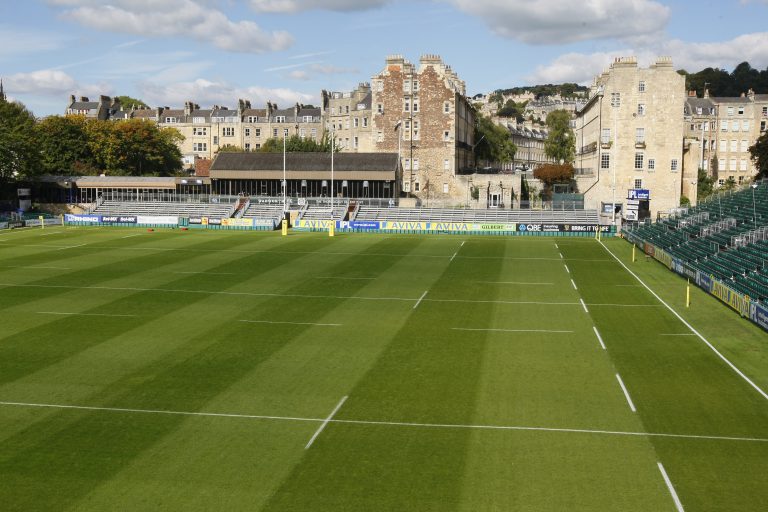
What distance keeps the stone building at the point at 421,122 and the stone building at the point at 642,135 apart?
20.4 m

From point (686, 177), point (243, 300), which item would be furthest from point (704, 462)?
point (686, 177)

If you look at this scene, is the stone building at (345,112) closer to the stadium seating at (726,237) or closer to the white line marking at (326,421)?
the stadium seating at (726,237)

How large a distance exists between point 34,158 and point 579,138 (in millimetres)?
77167

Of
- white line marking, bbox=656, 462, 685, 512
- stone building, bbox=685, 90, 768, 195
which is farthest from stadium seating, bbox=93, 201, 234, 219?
stone building, bbox=685, 90, 768, 195

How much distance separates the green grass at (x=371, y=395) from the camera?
55.8ft

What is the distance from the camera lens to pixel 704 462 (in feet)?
60.5

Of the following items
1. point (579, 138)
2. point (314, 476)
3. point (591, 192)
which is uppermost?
point (579, 138)

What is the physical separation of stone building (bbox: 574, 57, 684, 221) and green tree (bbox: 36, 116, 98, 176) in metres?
70.0

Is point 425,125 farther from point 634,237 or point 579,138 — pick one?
point 634,237

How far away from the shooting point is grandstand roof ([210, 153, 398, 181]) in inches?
3666

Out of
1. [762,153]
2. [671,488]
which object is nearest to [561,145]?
[762,153]

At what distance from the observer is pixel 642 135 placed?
291 feet

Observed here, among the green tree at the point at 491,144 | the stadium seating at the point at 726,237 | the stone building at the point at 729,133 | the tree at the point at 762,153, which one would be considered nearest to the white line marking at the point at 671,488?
the stadium seating at the point at 726,237

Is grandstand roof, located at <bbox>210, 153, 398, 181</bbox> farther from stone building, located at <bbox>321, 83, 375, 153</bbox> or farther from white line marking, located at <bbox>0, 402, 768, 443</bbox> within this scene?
white line marking, located at <bbox>0, 402, 768, 443</bbox>
